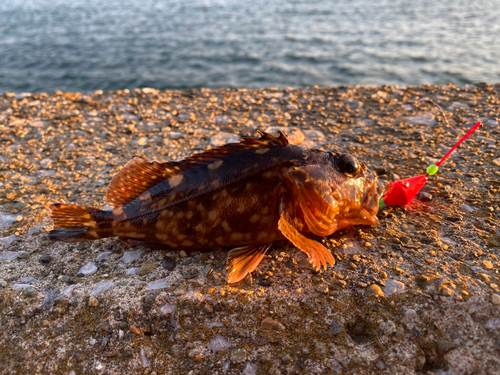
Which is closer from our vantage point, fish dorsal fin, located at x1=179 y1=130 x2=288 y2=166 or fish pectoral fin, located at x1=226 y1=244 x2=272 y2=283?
fish pectoral fin, located at x1=226 y1=244 x2=272 y2=283

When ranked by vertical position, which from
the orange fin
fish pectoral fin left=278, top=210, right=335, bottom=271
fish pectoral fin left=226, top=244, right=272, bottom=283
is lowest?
fish pectoral fin left=226, top=244, right=272, bottom=283

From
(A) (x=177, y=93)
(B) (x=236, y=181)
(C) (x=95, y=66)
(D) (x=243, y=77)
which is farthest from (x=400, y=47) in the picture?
(B) (x=236, y=181)

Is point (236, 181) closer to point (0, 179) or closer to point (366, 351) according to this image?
point (366, 351)

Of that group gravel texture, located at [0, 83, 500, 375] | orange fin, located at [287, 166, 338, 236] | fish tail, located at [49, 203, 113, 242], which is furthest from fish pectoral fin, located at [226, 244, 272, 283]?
fish tail, located at [49, 203, 113, 242]

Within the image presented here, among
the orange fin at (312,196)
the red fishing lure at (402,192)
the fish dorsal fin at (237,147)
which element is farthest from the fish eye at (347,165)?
the red fishing lure at (402,192)

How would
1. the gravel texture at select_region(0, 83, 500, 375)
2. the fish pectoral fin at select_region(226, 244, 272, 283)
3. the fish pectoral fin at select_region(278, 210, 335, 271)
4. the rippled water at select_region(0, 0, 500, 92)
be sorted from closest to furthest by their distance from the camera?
1. the gravel texture at select_region(0, 83, 500, 375)
2. the fish pectoral fin at select_region(278, 210, 335, 271)
3. the fish pectoral fin at select_region(226, 244, 272, 283)
4. the rippled water at select_region(0, 0, 500, 92)

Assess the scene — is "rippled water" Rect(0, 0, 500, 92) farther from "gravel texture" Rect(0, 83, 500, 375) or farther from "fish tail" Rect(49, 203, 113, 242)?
"fish tail" Rect(49, 203, 113, 242)
